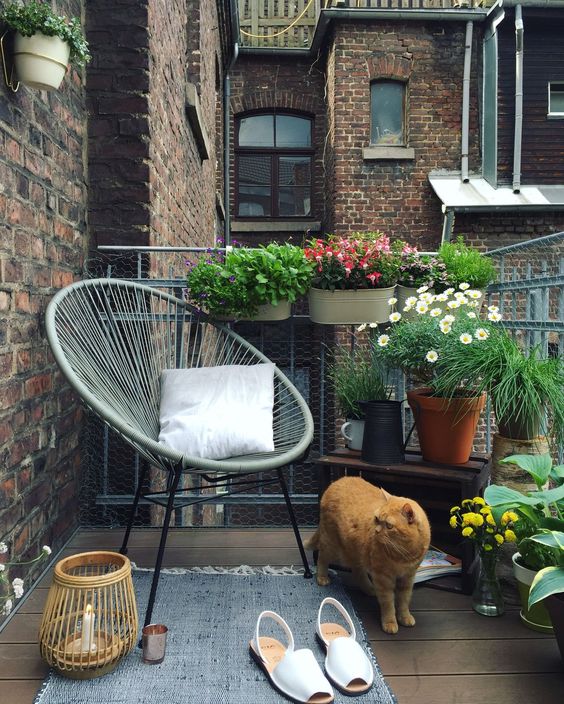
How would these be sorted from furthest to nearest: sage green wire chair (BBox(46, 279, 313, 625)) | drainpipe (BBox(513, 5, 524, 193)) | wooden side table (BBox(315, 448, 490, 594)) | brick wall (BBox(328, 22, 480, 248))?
brick wall (BBox(328, 22, 480, 248)) → drainpipe (BBox(513, 5, 524, 193)) → wooden side table (BBox(315, 448, 490, 594)) → sage green wire chair (BBox(46, 279, 313, 625))

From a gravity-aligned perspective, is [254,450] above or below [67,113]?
below

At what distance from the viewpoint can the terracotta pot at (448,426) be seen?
2178 millimetres

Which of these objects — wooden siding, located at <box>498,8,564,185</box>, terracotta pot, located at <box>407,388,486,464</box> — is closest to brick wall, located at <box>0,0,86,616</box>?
terracotta pot, located at <box>407,388,486,464</box>

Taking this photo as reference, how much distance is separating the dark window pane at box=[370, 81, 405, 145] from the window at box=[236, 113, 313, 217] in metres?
1.33

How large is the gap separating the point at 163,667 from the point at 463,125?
7476 millimetres

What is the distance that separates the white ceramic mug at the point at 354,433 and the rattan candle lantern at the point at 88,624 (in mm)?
1069

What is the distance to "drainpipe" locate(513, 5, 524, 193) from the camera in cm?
750

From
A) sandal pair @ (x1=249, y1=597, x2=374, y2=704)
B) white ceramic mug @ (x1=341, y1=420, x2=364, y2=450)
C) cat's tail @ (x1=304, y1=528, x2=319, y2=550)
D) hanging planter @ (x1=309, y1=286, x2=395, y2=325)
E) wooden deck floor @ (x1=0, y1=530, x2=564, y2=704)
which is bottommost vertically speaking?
wooden deck floor @ (x1=0, y1=530, x2=564, y2=704)

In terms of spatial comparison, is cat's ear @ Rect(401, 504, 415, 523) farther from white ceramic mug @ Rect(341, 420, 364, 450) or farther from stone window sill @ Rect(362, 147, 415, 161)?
stone window sill @ Rect(362, 147, 415, 161)

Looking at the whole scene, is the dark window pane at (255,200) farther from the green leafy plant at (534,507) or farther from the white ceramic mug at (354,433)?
the green leafy plant at (534,507)

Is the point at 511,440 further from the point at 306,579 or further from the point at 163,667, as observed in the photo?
the point at 163,667

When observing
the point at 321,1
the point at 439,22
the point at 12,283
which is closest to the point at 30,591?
the point at 12,283

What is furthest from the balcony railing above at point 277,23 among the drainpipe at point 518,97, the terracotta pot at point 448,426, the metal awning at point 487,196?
the terracotta pot at point 448,426

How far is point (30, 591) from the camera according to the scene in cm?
203
